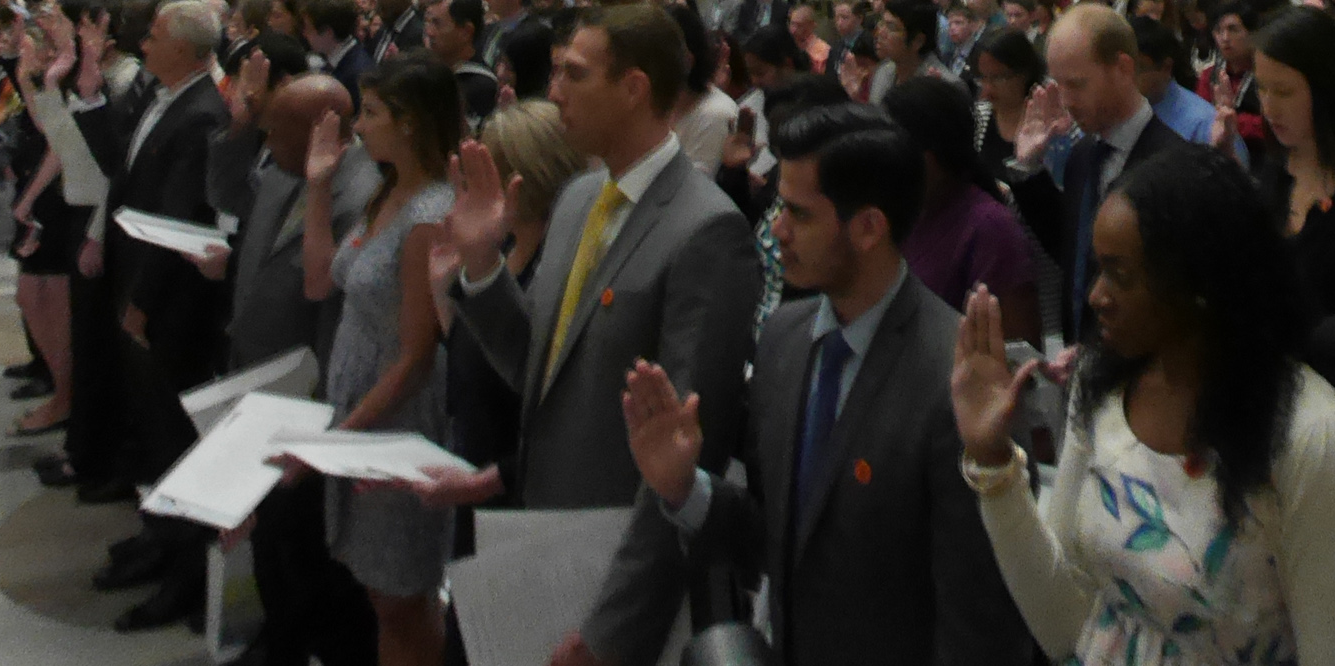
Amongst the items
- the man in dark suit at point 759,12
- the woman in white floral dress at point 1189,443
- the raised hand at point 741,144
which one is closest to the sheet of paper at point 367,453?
the woman in white floral dress at point 1189,443

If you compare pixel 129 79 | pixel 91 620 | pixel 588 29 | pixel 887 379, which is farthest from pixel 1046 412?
pixel 129 79

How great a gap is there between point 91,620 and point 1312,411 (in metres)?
3.71

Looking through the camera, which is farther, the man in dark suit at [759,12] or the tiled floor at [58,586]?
the man in dark suit at [759,12]

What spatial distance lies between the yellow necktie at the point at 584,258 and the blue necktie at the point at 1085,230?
1.26 metres

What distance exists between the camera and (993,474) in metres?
1.65

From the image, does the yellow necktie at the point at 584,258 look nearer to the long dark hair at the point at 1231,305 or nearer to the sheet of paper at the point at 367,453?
the sheet of paper at the point at 367,453

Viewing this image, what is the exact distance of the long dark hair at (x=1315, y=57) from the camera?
2.70 metres

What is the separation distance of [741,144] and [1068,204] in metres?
1.35

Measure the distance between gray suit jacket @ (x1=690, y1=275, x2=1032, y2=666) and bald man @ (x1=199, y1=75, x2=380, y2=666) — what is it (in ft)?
5.33

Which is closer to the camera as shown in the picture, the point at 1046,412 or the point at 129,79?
the point at 1046,412

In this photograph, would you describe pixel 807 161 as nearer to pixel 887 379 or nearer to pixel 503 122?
pixel 887 379

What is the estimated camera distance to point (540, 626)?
7.43ft

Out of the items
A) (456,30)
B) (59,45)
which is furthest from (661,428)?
(456,30)

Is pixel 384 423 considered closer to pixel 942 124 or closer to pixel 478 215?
pixel 478 215
